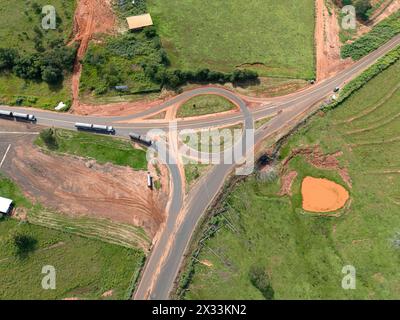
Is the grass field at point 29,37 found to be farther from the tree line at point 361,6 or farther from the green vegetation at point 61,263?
the tree line at point 361,6

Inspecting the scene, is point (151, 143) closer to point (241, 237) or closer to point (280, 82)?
point (241, 237)

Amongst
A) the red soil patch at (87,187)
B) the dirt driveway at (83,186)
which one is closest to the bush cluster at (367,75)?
the red soil patch at (87,187)

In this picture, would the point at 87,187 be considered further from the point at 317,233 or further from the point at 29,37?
the point at 317,233

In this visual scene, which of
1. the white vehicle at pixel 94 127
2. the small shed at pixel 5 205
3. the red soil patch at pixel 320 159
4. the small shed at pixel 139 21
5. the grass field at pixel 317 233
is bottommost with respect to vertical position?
the grass field at pixel 317 233

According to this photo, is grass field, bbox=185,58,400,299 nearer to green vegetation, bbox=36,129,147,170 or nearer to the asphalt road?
the asphalt road

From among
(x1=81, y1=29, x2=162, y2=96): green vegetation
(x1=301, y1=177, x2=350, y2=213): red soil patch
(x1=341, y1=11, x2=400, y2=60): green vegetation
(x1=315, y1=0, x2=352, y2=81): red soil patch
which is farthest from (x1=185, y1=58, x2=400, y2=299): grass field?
(x1=81, y1=29, x2=162, y2=96): green vegetation

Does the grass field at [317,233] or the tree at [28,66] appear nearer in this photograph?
the grass field at [317,233]

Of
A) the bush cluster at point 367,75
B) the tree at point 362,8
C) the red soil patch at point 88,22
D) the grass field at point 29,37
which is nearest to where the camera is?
the grass field at point 29,37
